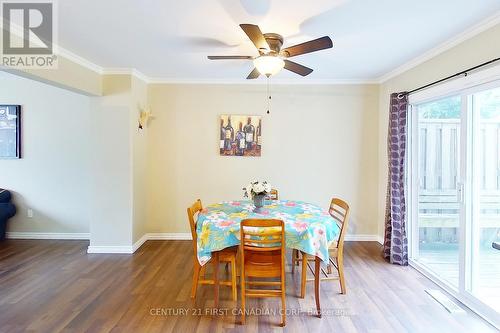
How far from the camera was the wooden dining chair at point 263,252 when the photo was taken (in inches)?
92.1

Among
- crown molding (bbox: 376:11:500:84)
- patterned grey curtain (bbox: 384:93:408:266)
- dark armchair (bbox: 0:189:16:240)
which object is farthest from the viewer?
dark armchair (bbox: 0:189:16:240)

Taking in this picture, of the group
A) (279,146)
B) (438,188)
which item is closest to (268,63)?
(279,146)

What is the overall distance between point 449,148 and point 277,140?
91.1 inches

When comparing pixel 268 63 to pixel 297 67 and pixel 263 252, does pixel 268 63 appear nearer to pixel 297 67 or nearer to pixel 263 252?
pixel 297 67

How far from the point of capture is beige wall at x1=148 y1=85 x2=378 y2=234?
4613 millimetres

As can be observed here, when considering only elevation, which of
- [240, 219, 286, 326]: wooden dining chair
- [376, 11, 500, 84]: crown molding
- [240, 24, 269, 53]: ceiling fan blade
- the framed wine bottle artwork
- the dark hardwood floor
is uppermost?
[376, 11, 500, 84]: crown molding

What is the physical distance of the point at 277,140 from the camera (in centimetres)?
464

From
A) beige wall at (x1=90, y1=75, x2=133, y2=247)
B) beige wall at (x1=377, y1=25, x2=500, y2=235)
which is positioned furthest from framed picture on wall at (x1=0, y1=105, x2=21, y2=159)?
beige wall at (x1=377, y1=25, x2=500, y2=235)

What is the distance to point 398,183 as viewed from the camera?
3.72 m

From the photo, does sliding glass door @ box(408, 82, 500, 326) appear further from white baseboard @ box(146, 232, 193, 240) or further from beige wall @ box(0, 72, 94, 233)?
beige wall @ box(0, 72, 94, 233)

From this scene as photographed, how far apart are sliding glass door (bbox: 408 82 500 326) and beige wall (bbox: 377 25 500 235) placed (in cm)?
26

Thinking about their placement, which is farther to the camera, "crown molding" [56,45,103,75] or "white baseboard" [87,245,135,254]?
"white baseboard" [87,245,135,254]

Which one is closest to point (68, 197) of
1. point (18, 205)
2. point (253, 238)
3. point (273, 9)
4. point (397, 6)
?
point (18, 205)

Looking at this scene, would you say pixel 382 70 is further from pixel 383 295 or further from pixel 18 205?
pixel 18 205
